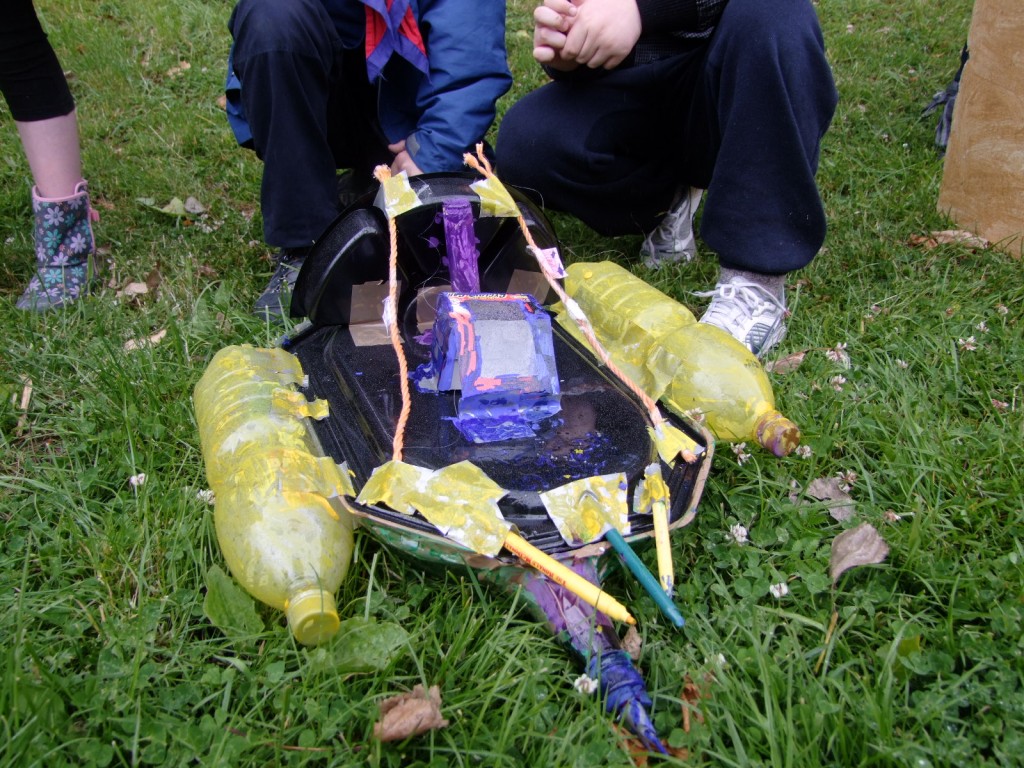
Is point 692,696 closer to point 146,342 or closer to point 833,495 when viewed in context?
point 833,495

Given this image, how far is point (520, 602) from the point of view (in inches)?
46.9

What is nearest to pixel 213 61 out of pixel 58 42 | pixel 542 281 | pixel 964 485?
pixel 58 42

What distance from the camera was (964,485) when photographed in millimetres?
1367

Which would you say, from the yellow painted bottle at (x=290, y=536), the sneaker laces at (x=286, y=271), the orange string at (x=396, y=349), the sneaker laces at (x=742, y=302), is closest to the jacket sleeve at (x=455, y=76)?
the orange string at (x=396, y=349)

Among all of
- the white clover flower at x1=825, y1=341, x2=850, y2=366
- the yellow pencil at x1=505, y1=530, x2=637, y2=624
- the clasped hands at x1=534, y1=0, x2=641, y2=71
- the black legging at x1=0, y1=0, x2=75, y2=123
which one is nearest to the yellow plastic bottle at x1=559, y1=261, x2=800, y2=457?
the white clover flower at x1=825, y1=341, x2=850, y2=366

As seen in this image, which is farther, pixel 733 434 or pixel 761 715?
pixel 733 434

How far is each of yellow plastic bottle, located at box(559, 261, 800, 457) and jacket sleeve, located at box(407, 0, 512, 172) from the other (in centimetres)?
51

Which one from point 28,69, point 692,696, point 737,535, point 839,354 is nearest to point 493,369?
point 737,535

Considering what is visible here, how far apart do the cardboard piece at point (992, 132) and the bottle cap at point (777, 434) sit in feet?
3.84

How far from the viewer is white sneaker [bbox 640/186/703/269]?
7.11 feet

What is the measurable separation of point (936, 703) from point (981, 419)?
0.76 meters

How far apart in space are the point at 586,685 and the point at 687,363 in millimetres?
679

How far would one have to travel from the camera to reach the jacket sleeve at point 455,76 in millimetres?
1881

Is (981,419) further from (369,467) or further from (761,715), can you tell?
(369,467)
